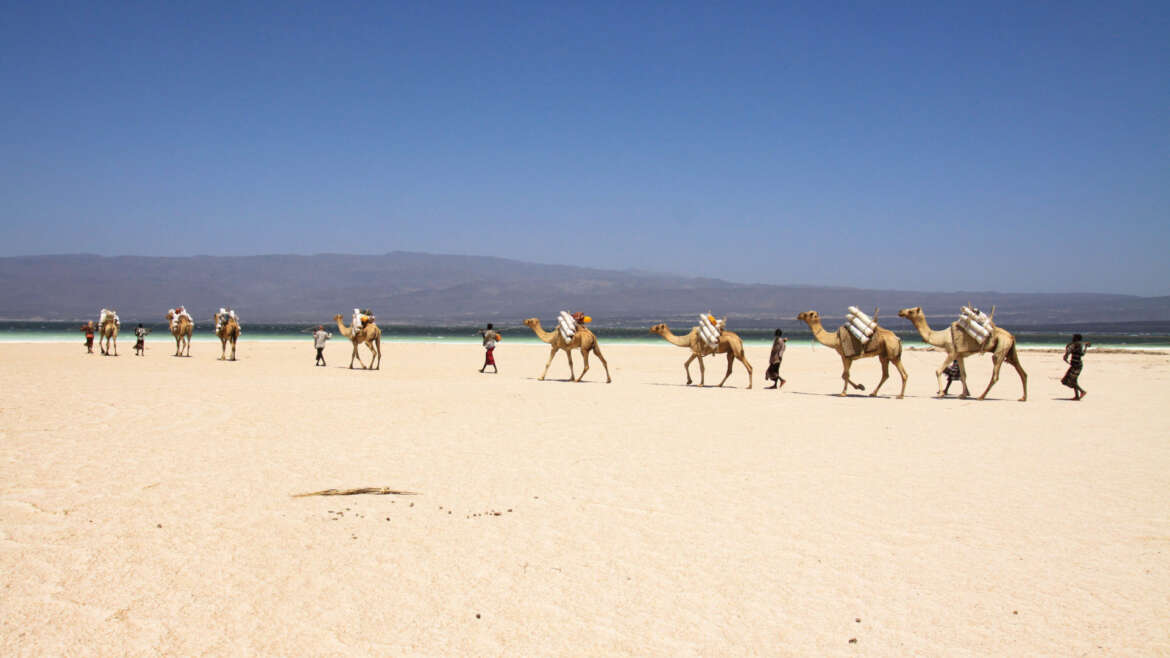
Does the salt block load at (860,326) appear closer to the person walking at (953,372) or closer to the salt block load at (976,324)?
the salt block load at (976,324)

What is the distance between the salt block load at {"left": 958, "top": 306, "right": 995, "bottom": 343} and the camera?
17.2m

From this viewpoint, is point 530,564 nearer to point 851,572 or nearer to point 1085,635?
point 851,572

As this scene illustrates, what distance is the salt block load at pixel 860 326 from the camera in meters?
17.8

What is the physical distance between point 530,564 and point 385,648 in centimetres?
153

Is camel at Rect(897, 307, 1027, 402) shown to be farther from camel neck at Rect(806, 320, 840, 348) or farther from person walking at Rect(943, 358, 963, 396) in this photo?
camel neck at Rect(806, 320, 840, 348)

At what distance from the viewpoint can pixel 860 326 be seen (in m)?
17.8

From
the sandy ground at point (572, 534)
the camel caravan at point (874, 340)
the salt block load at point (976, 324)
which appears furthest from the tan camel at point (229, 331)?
the salt block load at point (976, 324)

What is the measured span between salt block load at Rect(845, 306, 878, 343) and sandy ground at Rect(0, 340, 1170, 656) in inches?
174

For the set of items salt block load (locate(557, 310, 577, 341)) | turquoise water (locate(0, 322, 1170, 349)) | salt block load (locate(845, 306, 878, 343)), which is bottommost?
turquoise water (locate(0, 322, 1170, 349))

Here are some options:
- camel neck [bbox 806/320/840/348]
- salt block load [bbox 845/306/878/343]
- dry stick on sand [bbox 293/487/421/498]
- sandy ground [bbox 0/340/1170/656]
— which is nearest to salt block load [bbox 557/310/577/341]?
camel neck [bbox 806/320/840/348]

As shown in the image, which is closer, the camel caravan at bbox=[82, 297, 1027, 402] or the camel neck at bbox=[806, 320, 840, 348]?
the camel caravan at bbox=[82, 297, 1027, 402]

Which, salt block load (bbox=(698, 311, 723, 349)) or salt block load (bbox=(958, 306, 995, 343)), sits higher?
salt block load (bbox=(958, 306, 995, 343))

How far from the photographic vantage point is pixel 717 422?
1323cm

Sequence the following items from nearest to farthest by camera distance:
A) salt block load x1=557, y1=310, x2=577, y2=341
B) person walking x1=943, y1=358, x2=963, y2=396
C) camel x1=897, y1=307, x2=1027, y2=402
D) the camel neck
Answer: camel x1=897, y1=307, x2=1027, y2=402 < the camel neck < person walking x1=943, y1=358, x2=963, y2=396 < salt block load x1=557, y1=310, x2=577, y2=341
